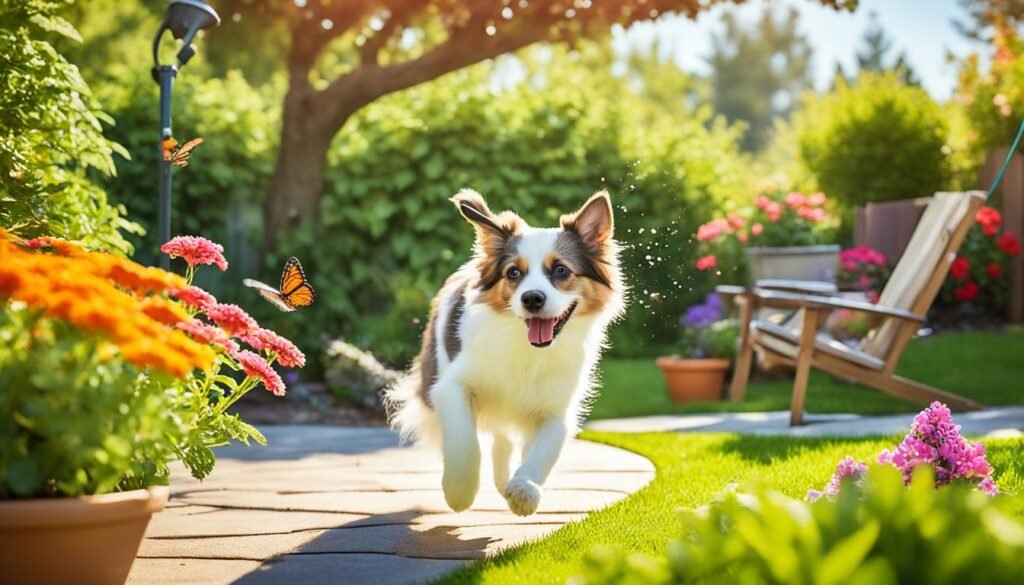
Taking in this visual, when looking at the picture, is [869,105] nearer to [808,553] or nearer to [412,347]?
[412,347]

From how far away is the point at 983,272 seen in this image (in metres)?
11.8

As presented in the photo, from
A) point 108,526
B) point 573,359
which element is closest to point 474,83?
point 573,359

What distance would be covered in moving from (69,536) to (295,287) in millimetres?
1588

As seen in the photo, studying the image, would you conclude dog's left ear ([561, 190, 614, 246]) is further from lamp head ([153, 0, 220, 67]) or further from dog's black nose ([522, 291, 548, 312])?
lamp head ([153, 0, 220, 67])

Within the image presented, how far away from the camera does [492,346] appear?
13.7 ft

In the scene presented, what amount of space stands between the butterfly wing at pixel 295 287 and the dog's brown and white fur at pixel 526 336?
0.69 meters

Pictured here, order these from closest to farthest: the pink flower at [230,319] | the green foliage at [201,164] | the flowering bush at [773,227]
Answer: the pink flower at [230,319], the green foliage at [201,164], the flowering bush at [773,227]

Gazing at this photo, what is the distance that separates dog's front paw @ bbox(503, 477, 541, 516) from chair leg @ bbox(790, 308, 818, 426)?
342 centimetres

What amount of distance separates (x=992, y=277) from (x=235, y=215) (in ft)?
27.7

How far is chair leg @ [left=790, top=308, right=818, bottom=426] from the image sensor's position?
6555 mm

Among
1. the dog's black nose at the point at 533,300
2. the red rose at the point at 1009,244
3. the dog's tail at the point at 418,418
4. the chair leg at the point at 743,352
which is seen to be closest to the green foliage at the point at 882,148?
the red rose at the point at 1009,244

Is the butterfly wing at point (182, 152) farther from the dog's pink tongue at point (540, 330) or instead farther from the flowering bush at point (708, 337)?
the flowering bush at point (708, 337)

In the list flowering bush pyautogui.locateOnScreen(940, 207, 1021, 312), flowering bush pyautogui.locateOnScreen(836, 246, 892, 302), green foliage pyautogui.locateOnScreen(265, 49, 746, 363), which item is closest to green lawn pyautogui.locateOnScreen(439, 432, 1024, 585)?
green foliage pyautogui.locateOnScreen(265, 49, 746, 363)

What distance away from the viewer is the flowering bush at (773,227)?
1100 centimetres
